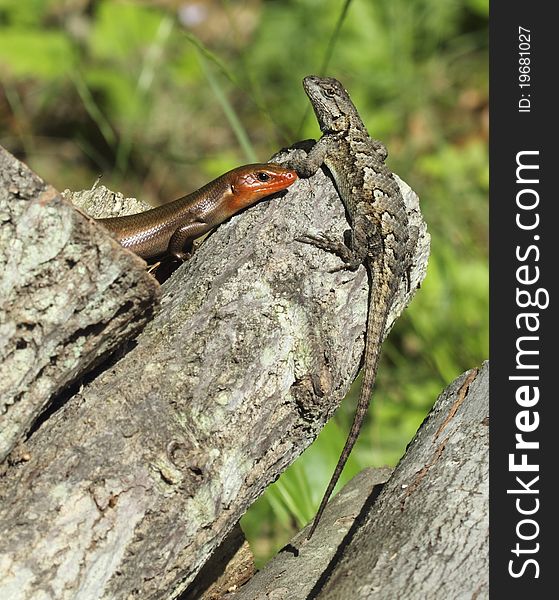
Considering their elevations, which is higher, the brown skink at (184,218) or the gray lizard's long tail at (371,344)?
the brown skink at (184,218)

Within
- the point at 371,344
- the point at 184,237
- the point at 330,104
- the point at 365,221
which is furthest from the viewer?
the point at 330,104

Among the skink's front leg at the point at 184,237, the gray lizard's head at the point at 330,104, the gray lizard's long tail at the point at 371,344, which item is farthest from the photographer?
the gray lizard's head at the point at 330,104

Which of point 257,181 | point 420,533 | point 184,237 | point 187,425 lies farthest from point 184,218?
point 420,533

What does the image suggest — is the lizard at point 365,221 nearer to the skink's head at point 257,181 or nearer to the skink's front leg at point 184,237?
the skink's head at point 257,181

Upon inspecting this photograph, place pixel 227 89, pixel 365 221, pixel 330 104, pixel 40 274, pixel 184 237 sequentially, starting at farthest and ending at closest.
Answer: pixel 227 89 < pixel 330 104 < pixel 184 237 < pixel 365 221 < pixel 40 274

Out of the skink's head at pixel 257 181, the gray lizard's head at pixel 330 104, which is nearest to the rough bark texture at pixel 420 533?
the skink's head at pixel 257 181

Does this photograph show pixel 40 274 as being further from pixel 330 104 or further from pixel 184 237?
pixel 330 104

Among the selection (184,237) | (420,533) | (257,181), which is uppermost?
(257,181)
